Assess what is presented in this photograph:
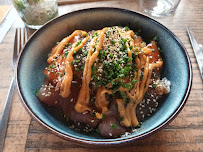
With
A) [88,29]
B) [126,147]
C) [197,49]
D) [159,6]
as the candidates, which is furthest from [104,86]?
[159,6]

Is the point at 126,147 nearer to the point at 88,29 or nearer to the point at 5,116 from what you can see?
the point at 5,116

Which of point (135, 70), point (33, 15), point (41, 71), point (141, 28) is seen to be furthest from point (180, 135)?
point (33, 15)

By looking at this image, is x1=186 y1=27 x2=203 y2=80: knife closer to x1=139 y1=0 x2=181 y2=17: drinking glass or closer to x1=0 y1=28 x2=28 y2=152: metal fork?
x1=139 y1=0 x2=181 y2=17: drinking glass

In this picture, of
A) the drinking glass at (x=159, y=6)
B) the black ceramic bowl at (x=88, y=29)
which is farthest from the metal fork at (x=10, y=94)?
the drinking glass at (x=159, y=6)

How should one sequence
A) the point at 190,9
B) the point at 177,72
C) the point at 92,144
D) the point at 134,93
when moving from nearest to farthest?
the point at 92,144, the point at 134,93, the point at 177,72, the point at 190,9

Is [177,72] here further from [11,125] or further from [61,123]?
[11,125]

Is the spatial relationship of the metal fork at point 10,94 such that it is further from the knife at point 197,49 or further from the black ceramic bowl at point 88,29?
the knife at point 197,49

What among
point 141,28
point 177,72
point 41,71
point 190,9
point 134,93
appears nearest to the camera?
point 134,93
